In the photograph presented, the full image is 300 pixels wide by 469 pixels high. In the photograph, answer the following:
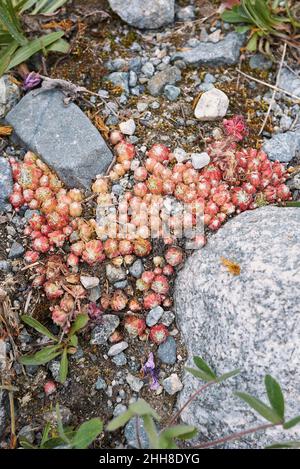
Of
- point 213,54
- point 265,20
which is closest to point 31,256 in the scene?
point 213,54

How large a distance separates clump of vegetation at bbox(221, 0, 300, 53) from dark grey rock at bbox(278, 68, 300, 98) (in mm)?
247

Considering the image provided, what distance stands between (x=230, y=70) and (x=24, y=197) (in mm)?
2019

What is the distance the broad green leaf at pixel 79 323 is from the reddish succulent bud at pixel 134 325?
32 cm

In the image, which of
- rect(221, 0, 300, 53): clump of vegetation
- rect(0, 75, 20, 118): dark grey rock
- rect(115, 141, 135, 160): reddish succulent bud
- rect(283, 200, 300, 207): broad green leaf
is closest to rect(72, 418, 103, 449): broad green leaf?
rect(115, 141, 135, 160): reddish succulent bud

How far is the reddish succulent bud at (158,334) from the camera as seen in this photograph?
3.73m

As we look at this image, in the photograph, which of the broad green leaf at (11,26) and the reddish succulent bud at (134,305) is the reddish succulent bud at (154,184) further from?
the broad green leaf at (11,26)

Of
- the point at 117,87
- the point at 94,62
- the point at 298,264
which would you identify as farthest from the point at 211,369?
the point at 94,62

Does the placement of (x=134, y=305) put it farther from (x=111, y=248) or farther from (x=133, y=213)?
(x=133, y=213)

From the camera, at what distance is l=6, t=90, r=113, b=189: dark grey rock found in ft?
13.4

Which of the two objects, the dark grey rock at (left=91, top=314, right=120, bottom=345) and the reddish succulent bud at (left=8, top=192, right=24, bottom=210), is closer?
the dark grey rock at (left=91, top=314, right=120, bottom=345)

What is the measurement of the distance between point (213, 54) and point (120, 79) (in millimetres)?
810

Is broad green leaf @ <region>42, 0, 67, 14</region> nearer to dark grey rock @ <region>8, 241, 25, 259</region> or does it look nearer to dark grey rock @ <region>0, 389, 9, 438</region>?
dark grey rock @ <region>8, 241, 25, 259</region>

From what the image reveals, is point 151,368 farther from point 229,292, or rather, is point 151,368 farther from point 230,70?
point 230,70

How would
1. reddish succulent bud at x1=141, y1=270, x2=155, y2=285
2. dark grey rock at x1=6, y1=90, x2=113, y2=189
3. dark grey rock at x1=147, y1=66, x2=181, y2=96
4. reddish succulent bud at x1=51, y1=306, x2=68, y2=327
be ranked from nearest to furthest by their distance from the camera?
reddish succulent bud at x1=51, y1=306, x2=68, y2=327 < reddish succulent bud at x1=141, y1=270, x2=155, y2=285 < dark grey rock at x1=6, y1=90, x2=113, y2=189 < dark grey rock at x1=147, y1=66, x2=181, y2=96
